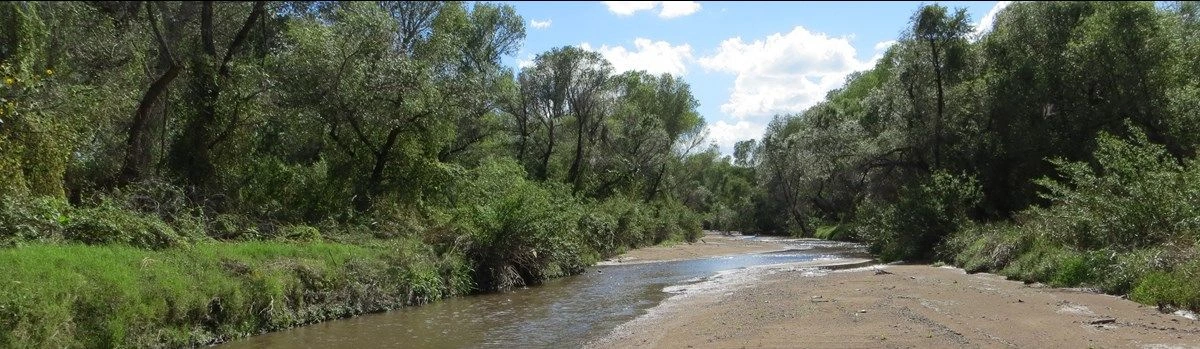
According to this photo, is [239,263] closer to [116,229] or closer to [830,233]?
[116,229]

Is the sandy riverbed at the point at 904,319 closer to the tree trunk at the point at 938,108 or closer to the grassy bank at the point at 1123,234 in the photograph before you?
the grassy bank at the point at 1123,234

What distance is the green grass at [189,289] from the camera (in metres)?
11.1

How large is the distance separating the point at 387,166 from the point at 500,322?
1362 cm

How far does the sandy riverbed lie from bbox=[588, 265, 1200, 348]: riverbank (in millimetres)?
17

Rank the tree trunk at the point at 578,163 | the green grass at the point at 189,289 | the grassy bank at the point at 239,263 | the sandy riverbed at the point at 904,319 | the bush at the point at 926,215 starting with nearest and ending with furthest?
the green grass at the point at 189,289 → the sandy riverbed at the point at 904,319 → the grassy bank at the point at 239,263 → the bush at the point at 926,215 → the tree trunk at the point at 578,163

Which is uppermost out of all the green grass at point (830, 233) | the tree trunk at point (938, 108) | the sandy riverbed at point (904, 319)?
the tree trunk at point (938, 108)

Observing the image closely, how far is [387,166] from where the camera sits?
28.5 meters

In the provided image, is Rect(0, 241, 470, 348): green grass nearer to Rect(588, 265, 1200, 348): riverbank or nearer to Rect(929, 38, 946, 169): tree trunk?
Rect(588, 265, 1200, 348): riverbank

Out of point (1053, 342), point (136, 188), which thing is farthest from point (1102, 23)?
point (136, 188)

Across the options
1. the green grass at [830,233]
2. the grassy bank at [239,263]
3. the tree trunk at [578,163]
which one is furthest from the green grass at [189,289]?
the green grass at [830,233]

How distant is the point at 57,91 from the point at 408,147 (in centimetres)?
1241

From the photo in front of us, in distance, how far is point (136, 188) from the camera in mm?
19125

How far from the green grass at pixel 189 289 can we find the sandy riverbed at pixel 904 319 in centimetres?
723

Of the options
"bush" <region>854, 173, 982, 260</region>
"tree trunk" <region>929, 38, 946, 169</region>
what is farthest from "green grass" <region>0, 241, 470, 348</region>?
"tree trunk" <region>929, 38, 946, 169</region>
